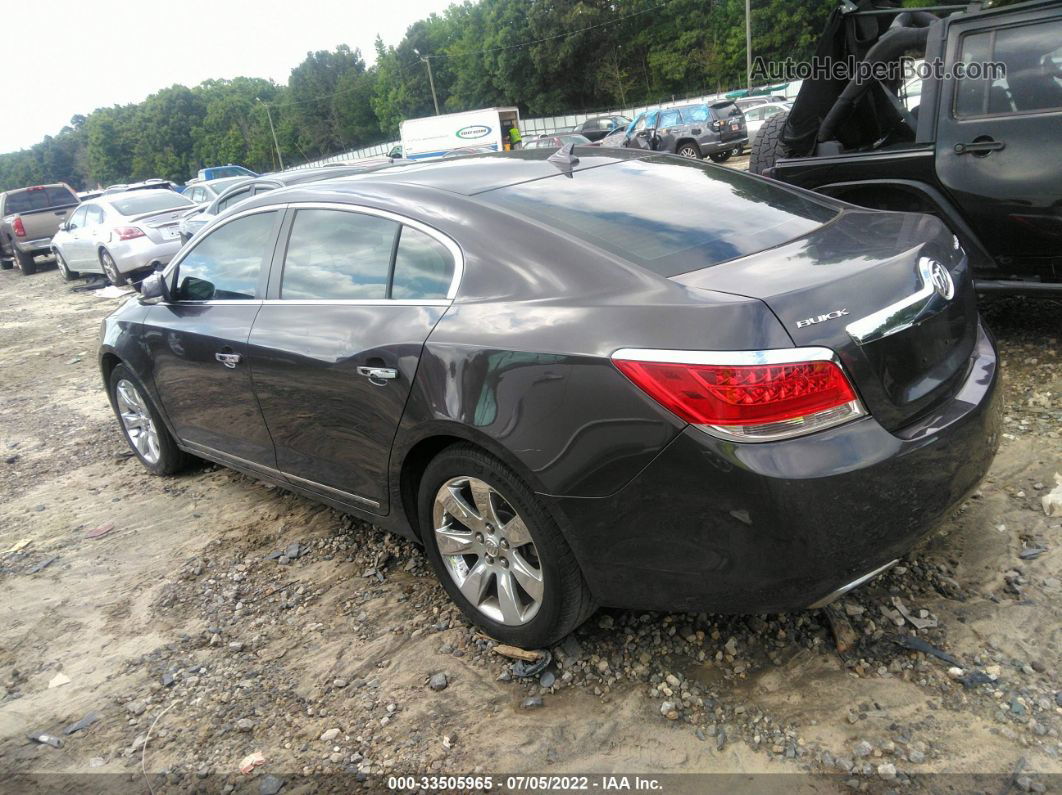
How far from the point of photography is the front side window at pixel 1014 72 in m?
4.44

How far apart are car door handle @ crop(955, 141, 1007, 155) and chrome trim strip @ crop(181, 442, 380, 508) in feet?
12.8

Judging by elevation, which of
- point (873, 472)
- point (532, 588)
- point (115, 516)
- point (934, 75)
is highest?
point (934, 75)

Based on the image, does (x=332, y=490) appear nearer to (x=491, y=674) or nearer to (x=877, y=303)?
(x=491, y=674)

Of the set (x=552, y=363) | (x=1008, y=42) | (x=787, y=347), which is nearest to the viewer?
(x=787, y=347)

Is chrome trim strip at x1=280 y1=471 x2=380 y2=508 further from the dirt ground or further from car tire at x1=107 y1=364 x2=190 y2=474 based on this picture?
car tire at x1=107 y1=364 x2=190 y2=474

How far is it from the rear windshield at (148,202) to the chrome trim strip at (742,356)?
14.8m

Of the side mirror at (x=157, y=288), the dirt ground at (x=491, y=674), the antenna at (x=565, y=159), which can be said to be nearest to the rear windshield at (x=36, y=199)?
the side mirror at (x=157, y=288)

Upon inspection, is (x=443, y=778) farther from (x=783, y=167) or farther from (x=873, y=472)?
(x=783, y=167)

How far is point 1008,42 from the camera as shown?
4.64 m

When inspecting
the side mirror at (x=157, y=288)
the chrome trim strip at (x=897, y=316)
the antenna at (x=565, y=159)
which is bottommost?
the chrome trim strip at (x=897, y=316)

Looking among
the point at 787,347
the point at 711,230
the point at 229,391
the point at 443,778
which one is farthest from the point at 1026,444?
the point at 229,391

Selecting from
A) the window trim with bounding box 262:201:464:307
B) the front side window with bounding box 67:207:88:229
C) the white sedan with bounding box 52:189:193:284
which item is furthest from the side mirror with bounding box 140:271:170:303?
the front side window with bounding box 67:207:88:229

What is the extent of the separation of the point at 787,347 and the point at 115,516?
4153 millimetres

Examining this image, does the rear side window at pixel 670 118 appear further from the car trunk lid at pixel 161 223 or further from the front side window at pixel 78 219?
the front side window at pixel 78 219
